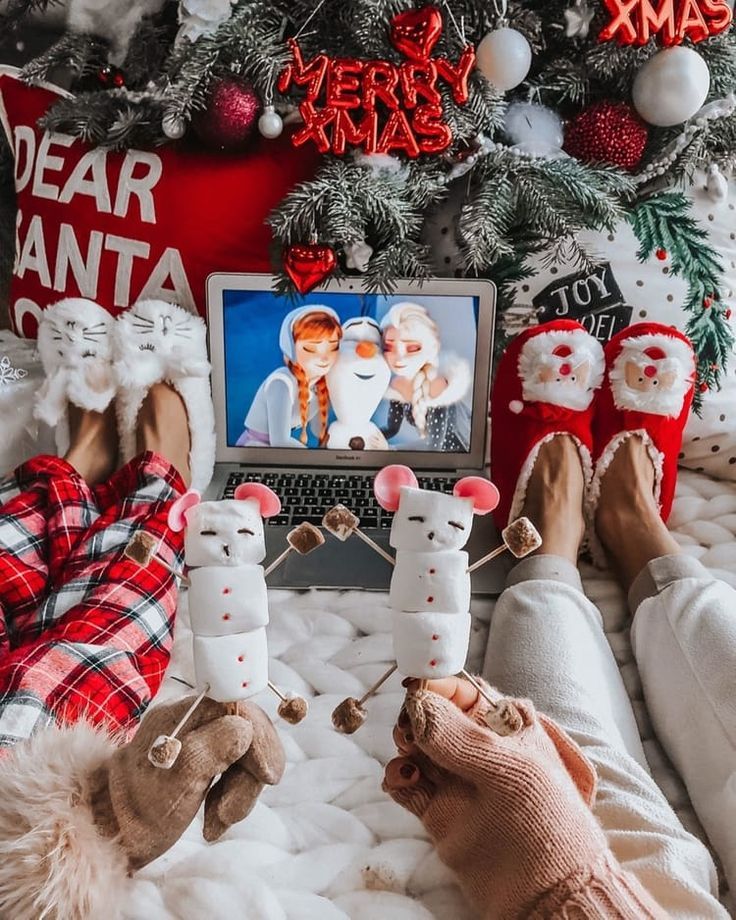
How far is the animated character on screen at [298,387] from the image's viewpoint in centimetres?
104

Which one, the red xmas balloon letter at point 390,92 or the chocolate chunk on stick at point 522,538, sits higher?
the red xmas balloon letter at point 390,92

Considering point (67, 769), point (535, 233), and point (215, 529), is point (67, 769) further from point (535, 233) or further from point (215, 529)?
point (535, 233)

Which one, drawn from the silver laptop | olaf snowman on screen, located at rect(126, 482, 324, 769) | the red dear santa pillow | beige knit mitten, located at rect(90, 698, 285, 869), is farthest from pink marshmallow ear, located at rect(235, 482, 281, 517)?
the red dear santa pillow

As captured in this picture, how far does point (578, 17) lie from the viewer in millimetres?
977

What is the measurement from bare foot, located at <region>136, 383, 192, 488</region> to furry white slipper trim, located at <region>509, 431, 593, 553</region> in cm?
41

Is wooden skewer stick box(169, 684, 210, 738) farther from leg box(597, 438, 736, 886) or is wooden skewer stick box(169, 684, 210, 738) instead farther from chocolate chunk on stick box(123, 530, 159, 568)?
leg box(597, 438, 736, 886)

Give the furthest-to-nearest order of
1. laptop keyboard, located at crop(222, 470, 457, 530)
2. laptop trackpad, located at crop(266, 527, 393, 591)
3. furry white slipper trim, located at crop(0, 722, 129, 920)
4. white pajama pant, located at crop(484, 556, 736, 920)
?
laptop keyboard, located at crop(222, 470, 457, 530), laptop trackpad, located at crop(266, 527, 393, 591), white pajama pant, located at crop(484, 556, 736, 920), furry white slipper trim, located at crop(0, 722, 129, 920)

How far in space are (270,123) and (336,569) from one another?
540mm

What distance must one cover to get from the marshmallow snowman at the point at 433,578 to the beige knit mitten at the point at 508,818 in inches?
1.2

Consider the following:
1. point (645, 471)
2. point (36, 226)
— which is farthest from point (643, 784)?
point (36, 226)

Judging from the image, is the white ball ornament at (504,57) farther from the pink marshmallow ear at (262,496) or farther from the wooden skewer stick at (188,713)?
the wooden skewer stick at (188,713)

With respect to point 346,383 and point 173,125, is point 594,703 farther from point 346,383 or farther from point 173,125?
point 173,125

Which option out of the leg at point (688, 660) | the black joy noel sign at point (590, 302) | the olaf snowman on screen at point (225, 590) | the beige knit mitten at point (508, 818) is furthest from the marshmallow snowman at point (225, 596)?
the black joy noel sign at point (590, 302)

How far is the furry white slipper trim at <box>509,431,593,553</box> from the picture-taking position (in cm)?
100
